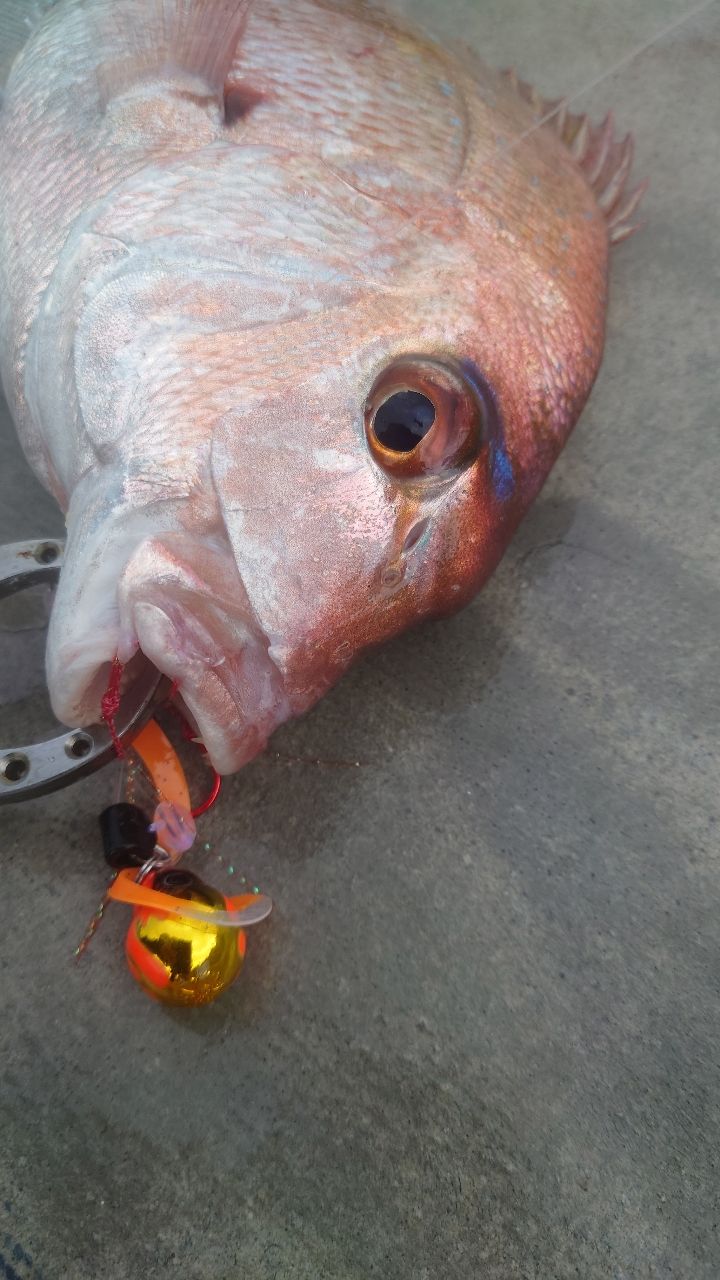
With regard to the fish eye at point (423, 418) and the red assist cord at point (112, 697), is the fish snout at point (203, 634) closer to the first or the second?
the red assist cord at point (112, 697)

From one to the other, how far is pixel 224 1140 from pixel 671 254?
194cm

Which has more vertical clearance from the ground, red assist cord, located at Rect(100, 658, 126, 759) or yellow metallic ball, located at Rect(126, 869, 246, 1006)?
red assist cord, located at Rect(100, 658, 126, 759)

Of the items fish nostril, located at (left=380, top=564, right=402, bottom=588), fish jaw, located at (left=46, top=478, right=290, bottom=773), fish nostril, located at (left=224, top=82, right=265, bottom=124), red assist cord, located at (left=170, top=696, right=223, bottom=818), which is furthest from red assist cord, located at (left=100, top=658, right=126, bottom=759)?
fish nostril, located at (left=224, top=82, right=265, bottom=124)

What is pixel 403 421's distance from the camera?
3.18 ft

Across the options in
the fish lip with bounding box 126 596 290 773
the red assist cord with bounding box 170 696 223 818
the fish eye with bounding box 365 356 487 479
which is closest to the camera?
the fish lip with bounding box 126 596 290 773

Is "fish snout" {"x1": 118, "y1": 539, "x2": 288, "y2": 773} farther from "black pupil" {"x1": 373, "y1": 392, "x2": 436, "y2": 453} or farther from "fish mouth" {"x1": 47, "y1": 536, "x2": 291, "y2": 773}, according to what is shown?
"black pupil" {"x1": 373, "y1": 392, "x2": 436, "y2": 453}

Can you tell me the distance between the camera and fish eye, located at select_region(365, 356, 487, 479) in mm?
959

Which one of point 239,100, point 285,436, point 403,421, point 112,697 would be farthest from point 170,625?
point 239,100

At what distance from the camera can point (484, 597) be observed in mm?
1398

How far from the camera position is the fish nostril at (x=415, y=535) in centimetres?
96

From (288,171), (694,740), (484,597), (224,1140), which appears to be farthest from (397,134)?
(224,1140)

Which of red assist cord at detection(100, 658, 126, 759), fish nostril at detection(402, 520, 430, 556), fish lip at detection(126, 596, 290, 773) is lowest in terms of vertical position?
red assist cord at detection(100, 658, 126, 759)

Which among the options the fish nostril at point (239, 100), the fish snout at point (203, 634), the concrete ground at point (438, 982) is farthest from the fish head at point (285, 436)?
the concrete ground at point (438, 982)

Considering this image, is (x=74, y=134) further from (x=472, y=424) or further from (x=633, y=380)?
(x=633, y=380)
